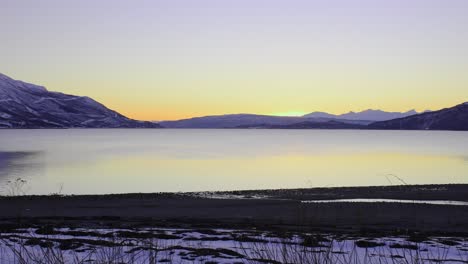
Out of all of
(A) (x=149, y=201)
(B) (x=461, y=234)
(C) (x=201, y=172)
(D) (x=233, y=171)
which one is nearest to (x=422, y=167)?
(D) (x=233, y=171)

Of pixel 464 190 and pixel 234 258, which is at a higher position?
pixel 234 258

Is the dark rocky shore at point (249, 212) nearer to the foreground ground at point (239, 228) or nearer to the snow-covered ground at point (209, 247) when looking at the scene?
the foreground ground at point (239, 228)

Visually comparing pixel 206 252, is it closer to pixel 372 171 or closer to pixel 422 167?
pixel 372 171

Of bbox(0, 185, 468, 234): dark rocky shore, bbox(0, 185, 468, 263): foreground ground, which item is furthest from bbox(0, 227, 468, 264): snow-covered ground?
bbox(0, 185, 468, 234): dark rocky shore

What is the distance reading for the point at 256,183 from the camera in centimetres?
5744

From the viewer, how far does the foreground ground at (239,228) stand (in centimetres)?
1141

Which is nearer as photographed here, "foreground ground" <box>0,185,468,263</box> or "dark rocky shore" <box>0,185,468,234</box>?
"foreground ground" <box>0,185,468,263</box>

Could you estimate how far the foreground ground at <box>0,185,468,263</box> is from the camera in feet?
37.4

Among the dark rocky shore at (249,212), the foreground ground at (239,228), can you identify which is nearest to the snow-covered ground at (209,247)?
the foreground ground at (239,228)

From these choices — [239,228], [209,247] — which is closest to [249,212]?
[239,228]

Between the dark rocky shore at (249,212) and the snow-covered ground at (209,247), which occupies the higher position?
the snow-covered ground at (209,247)

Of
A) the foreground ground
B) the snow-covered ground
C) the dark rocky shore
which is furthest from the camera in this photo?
the dark rocky shore

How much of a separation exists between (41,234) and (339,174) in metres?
55.3

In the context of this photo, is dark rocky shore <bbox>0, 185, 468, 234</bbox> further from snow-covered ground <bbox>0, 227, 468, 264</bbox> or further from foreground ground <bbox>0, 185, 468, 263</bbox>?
snow-covered ground <bbox>0, 227, 468, 264</bbox>
